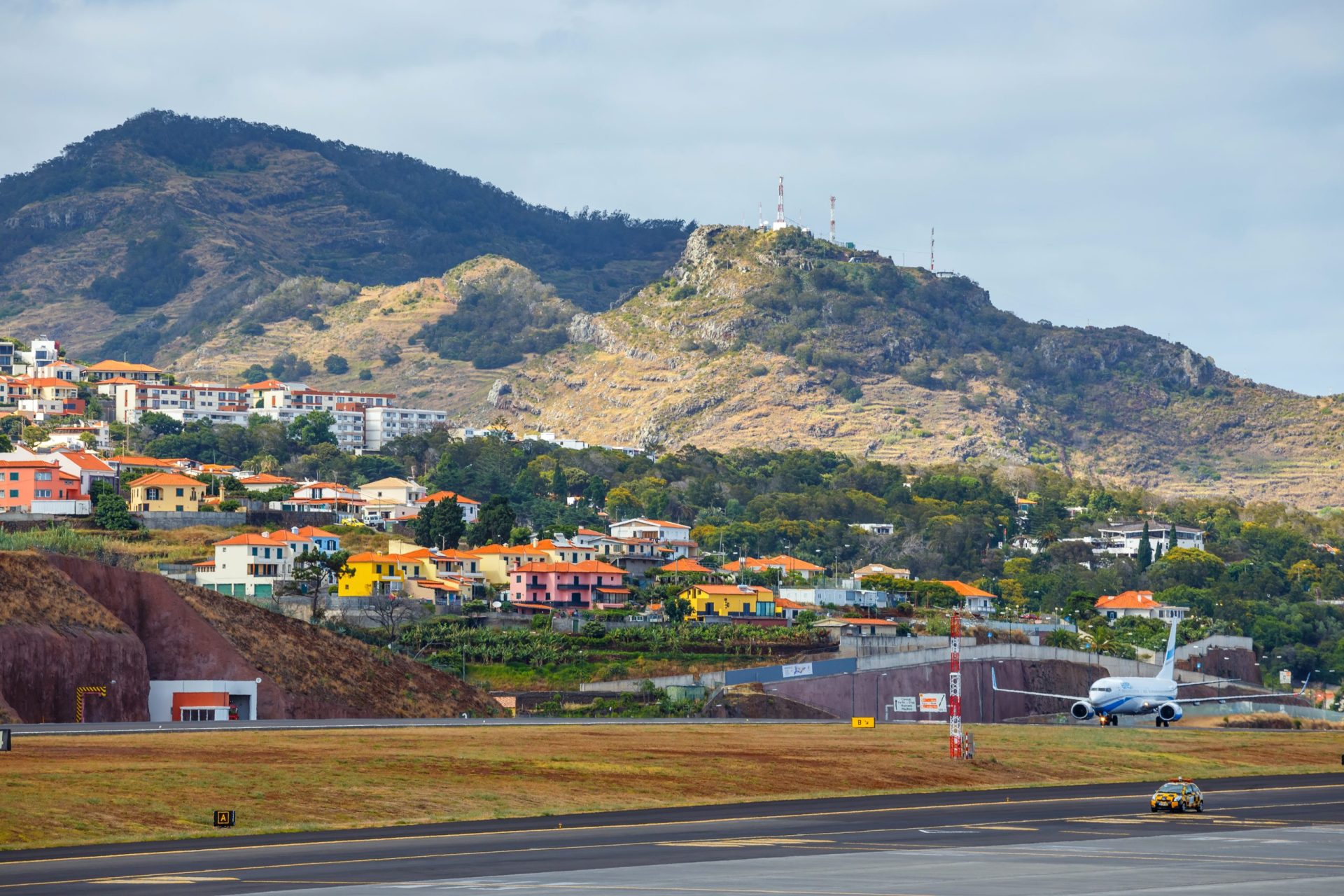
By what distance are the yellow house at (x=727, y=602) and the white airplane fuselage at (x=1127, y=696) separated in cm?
6552

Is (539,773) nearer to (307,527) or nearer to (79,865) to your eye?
(79,865)

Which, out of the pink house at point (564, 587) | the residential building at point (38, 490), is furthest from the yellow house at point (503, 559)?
the residential building at point (38, 490)

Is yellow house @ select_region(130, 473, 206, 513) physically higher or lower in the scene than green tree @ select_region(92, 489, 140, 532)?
higher

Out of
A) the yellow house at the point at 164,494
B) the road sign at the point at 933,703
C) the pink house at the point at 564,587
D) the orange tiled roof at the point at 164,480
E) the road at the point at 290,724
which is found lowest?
the road sign at the point at 933,703

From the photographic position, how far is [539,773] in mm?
63312

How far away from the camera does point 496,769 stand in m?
63.5

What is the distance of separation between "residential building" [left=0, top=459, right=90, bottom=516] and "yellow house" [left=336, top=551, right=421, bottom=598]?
34.1 meters

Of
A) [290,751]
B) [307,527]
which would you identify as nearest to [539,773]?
[290,751]

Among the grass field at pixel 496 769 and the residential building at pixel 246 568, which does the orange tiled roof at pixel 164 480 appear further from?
the grass field at pixel 496 769

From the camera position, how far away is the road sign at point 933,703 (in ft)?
341

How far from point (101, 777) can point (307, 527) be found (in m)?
135

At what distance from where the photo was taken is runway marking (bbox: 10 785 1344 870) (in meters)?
44.8

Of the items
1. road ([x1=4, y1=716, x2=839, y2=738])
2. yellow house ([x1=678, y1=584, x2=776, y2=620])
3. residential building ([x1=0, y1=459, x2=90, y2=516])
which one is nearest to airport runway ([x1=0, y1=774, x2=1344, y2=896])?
road ([x1=4, y1=716, x2=839, y2=738])

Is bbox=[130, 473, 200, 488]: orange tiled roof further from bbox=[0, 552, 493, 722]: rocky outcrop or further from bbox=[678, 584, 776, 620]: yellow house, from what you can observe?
bbox=[0, 552, 493, 722]: rocky outcrop
